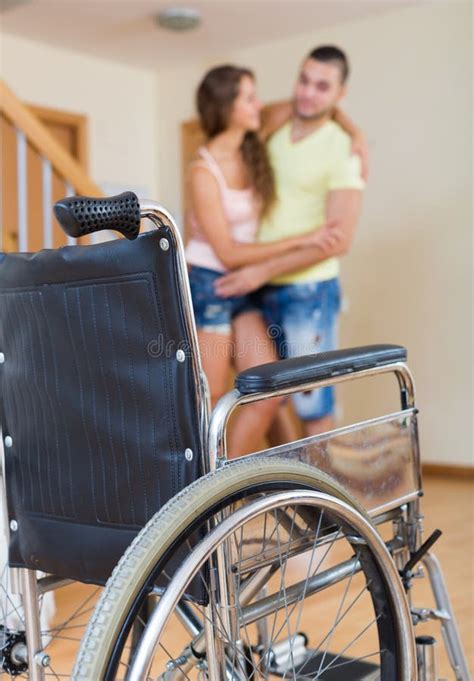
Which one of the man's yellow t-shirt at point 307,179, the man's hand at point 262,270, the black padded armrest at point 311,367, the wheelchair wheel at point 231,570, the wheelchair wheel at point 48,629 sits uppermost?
the man's yellow t-shirt at point 307,179

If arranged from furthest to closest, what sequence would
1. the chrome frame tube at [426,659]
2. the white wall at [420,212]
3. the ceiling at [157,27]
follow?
the ceiling at [157,27], the white wall at [420,212], the chrome frame tube at [426,659]

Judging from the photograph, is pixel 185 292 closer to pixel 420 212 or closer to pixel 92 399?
pixel 92 399

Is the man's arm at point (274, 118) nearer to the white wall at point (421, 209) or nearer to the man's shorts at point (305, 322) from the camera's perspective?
the man's shorts at point (305, 322)

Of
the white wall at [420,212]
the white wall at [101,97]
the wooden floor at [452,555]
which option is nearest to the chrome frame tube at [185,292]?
the wooden floor at [452,555]

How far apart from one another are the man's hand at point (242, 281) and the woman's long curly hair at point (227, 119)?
0.63ft

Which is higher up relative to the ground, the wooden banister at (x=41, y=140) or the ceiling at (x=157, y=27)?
the ceiling at (x=157, y=27)

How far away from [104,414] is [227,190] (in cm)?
168

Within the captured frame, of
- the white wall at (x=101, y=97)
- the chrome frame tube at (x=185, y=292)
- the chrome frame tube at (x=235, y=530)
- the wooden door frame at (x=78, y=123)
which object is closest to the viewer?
the chrome frame tube at (x=235, y=530)

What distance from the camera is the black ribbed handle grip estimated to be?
2.86ft

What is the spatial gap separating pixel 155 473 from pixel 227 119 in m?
1.87

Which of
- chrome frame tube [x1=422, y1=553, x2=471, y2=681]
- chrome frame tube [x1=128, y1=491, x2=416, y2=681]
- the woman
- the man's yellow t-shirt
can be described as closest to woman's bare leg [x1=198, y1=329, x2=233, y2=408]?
the woman

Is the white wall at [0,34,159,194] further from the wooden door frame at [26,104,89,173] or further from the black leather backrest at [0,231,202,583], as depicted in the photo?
the black leather backrest at [0,231,202,583]

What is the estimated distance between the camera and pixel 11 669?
1231 millimetres

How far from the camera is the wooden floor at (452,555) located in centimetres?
186
